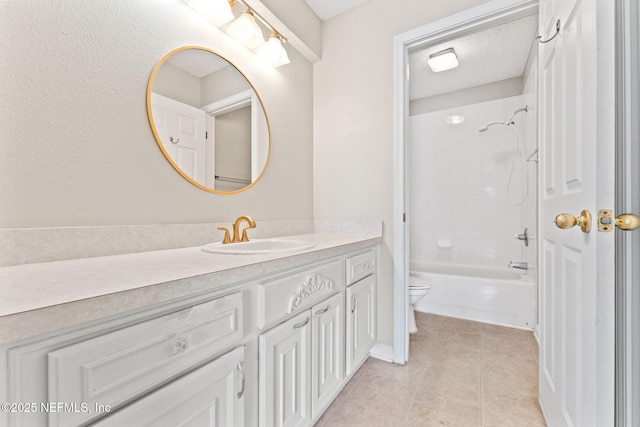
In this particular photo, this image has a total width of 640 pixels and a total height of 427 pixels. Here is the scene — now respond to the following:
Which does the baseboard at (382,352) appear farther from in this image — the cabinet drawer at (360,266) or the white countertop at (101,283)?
the white countertop at (101,283)

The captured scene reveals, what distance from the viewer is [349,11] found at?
2.00 metres

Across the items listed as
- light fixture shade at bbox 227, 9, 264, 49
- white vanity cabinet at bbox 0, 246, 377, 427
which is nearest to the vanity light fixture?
light fixture shade at bbox 227, 9, 264, 49

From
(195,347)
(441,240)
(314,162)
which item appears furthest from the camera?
(441,240)

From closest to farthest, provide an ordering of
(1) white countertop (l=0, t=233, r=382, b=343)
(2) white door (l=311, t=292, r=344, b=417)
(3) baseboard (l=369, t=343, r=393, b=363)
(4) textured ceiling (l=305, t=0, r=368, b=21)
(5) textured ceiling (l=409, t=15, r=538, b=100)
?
(1) white countertop (l=0, t=233, r=382, b=343) → (2) white door (l=311, t=292, r=344, b=417) → (3) baseboard (l=369, t=343, r=393, b=363) → (4) textured ceiling (l=305, t=0, r=368, b=21) → (5) textured ceiling (l=409, t=15, r=538, b=100)

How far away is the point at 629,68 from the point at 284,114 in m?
1.61

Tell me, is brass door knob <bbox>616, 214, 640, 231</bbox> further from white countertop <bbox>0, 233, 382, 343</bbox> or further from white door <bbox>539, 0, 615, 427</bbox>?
white countertop <bbox>0, 233, 382, 343</bbox>

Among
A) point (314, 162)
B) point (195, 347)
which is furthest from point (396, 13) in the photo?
point (195, 347)

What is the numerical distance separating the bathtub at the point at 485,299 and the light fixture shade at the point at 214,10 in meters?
2.52

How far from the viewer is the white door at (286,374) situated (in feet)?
2.90

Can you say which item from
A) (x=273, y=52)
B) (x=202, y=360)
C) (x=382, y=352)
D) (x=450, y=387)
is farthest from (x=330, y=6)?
(x=450, y=387)

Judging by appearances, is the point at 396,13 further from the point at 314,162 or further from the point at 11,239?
the point at 11,239

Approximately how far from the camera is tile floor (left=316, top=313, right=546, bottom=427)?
129 cm

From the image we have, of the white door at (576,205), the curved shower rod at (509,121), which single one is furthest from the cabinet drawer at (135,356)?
the curved shower rod at (509,121)

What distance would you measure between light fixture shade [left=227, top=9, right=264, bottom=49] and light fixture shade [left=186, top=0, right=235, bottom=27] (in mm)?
44
